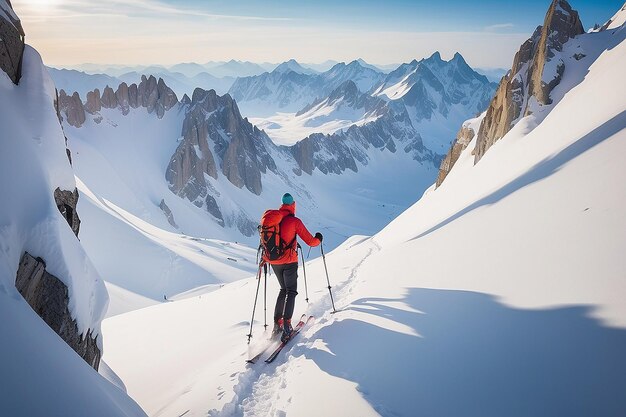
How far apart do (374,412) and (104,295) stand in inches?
242

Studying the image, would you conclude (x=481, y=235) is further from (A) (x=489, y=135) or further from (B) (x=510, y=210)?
(A) (x=489, y=135)

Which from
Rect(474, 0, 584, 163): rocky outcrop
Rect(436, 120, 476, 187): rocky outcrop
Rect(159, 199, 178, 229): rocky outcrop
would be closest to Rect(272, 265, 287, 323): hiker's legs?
Rect(474, 0, 584, 163): rocky outcrop

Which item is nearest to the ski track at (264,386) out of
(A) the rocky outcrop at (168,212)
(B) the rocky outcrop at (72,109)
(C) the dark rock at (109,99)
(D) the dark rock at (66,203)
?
(D) the dark rock at (66,203)

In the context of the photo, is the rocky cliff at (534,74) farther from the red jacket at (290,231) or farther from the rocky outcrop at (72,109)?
the rocky outcrop at (72,109)

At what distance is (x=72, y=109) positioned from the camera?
12038cm

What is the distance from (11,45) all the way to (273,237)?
810 centimetres

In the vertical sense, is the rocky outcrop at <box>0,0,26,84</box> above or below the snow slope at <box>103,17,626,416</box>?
above

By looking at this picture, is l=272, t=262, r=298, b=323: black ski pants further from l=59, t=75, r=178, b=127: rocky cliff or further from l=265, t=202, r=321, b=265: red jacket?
l=59, t=75, r=178, b=127: rocky cliff

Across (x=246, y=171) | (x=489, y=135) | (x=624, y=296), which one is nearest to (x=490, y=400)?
(x=624, y=296)

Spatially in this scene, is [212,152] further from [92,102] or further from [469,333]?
[469,333]

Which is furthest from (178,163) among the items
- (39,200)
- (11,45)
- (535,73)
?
(39,200)

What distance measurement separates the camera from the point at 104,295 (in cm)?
734

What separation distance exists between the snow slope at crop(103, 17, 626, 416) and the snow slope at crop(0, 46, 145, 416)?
234 centimetres

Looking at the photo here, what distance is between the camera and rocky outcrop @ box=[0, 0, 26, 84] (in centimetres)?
797
